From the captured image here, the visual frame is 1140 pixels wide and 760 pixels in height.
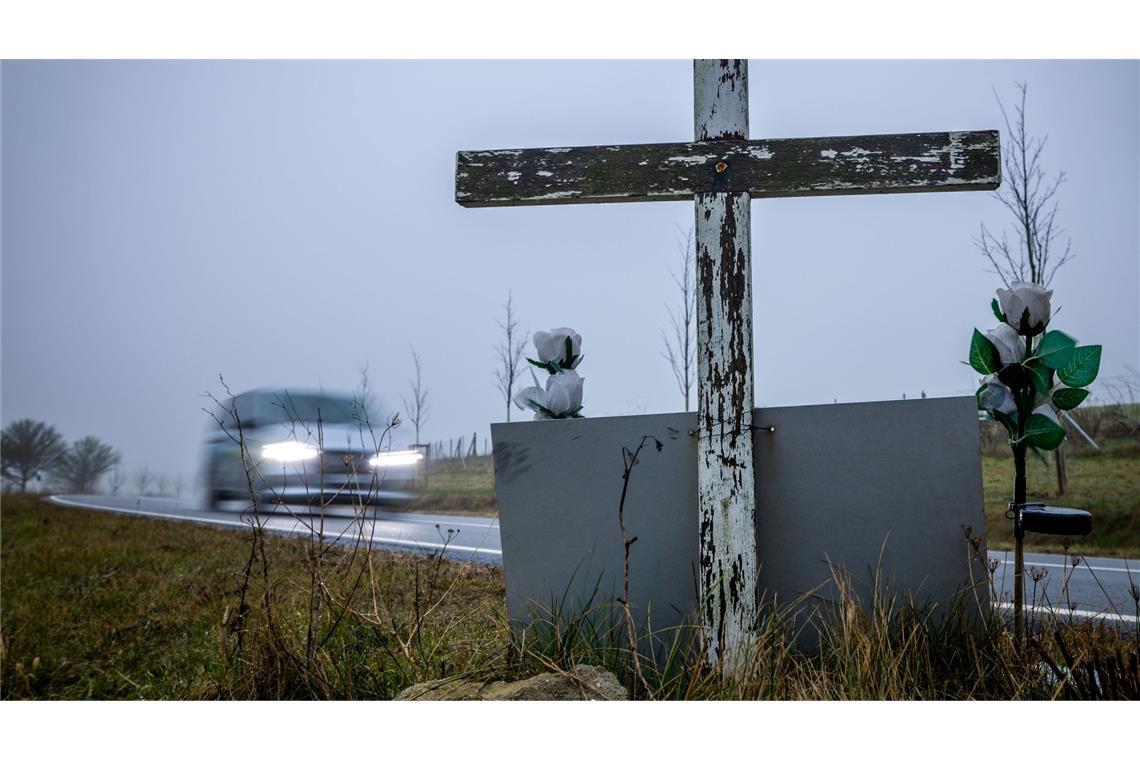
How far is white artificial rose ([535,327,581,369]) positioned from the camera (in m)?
2.98

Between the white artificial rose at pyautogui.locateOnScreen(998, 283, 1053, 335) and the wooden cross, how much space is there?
1.24ft

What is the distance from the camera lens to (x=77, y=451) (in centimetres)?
2450

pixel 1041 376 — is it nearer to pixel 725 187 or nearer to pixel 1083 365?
pixel 1083 365

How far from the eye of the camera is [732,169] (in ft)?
8.04

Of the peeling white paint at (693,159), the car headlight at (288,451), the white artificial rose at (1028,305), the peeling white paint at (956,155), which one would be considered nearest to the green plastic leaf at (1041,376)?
the white artificial rose at (1028,305)

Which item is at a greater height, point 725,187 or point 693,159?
point 693,159

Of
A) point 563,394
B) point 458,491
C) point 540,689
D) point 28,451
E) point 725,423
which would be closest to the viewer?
point 540,689

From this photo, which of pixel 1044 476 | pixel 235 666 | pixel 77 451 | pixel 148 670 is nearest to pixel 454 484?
pixel 1044 476

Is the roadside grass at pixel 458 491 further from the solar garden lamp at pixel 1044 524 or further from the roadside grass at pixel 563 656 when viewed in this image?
the solar garden lamp at pixel 1044 524

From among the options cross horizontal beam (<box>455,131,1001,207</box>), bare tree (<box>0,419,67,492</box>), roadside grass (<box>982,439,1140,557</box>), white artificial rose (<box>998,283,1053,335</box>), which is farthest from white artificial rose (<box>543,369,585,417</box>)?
bare tree (<box>0,419,67,492</box>)

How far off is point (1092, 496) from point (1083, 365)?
24.2 feet

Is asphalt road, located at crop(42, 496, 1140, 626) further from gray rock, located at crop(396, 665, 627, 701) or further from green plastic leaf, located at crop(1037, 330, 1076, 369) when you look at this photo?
green plastic leaf, located at crop(1037, 330, 1076, 369)

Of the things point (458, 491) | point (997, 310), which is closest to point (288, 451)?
point (997, 310)

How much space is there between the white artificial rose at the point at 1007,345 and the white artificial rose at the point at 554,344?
153 centimetres
